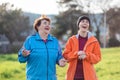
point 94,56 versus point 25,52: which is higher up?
point 25,52

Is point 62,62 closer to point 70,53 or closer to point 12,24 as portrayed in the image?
point 70,53

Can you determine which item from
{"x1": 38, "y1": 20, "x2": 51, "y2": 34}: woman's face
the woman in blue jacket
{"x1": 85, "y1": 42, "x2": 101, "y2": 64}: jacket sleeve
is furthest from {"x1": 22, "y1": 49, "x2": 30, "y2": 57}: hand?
{"x1": 85, "y1": 42, "x2": 101, "y2": 64}: jacket sleeve

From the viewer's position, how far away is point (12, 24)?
60125mm

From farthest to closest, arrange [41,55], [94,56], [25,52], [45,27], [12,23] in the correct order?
[12,23], [94,56], [45,27], [41,55], [25,52]

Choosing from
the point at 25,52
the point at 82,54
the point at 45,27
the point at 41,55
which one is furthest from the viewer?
the point at 82,54

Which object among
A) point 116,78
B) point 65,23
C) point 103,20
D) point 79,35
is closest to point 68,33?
point 65,23

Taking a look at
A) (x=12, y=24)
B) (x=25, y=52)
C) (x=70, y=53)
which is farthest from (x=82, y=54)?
(x=12, y=24)

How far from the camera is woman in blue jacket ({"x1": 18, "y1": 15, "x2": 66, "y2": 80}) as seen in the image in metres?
6.55

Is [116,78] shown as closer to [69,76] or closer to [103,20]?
[69,76]

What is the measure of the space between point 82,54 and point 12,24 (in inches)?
2117

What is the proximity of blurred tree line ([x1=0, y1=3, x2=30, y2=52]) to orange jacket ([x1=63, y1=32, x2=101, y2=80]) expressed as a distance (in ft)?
164

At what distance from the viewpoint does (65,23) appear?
6781 centimetres

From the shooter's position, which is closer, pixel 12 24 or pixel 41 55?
pixel 41 55

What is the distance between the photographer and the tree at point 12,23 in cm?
5775
